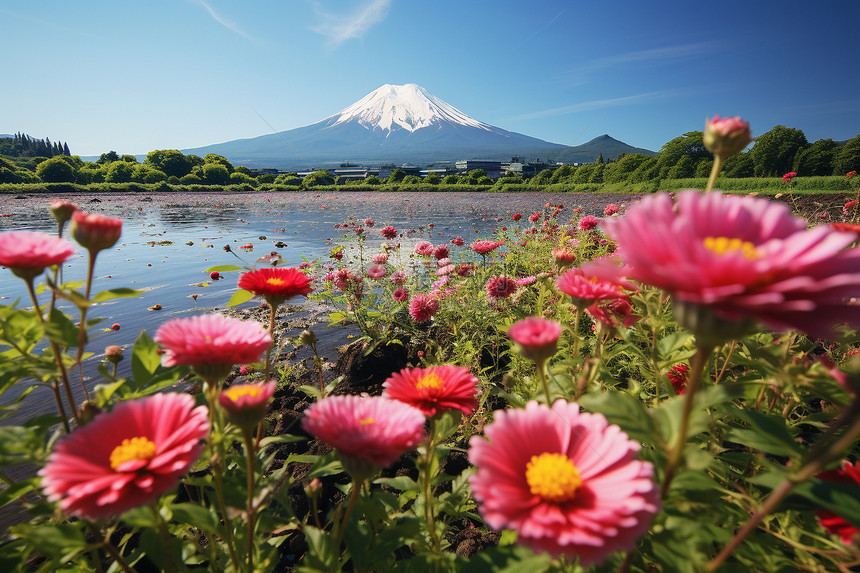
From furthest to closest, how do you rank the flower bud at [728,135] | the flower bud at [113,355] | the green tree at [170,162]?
1. the green tree at [170,162]
2. the flower bud at [113,355]
3. the flower bud at [728,135]

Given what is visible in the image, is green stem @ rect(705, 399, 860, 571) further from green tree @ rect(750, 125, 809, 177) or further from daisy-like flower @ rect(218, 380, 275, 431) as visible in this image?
green tree @ rect(750, 125, 809, 177)

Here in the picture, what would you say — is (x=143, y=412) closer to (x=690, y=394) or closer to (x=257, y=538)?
(x=257, y=538)

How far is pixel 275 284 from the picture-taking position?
939 millimetres

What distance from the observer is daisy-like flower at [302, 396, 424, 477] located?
1.77 ft

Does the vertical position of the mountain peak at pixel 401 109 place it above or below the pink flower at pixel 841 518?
above

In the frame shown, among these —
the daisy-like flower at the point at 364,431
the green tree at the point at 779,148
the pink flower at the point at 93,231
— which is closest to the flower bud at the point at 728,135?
the daisy-like flower at the point at 364,431

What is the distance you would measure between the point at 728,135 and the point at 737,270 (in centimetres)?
57

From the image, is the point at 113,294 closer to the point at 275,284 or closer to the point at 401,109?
the point at 275,284

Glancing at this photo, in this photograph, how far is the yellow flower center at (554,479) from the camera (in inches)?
18.6

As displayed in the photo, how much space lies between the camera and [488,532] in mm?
1205

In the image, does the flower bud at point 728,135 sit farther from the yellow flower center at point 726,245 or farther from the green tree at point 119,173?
the green tree at point 119,173

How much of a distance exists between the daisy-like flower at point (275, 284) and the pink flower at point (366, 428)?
412 millimetres

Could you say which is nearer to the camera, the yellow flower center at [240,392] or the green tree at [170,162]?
the yellow flower center at [240,392]

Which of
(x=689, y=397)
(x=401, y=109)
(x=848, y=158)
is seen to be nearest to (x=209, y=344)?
(x=689, y=397)
